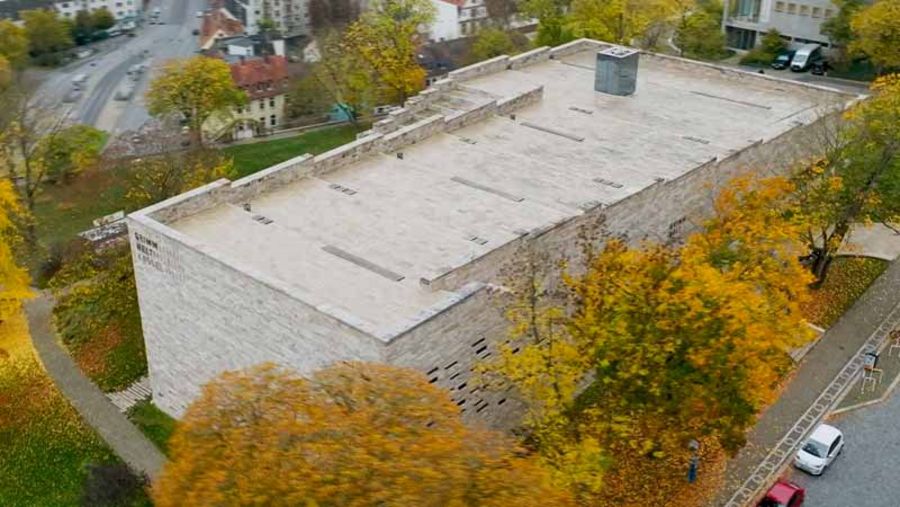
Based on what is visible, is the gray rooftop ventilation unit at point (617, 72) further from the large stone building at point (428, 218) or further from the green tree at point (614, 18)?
the green tree at point (614, 18)

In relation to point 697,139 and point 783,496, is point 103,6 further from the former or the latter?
point 783,496

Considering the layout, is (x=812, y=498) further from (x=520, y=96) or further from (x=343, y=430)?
(x=520, y=96)

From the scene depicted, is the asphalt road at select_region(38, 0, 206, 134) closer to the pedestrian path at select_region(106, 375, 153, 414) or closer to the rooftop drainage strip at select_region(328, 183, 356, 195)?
the pedestrian path at select_region(106, 375, 153, 414)

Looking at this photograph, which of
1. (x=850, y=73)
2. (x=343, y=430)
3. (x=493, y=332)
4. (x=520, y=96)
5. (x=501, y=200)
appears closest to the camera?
(x=343, y=430)

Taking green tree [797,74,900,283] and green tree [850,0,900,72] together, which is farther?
green tree [850,0,900,72]

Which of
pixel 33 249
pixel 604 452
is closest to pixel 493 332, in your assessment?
pixel 604 452

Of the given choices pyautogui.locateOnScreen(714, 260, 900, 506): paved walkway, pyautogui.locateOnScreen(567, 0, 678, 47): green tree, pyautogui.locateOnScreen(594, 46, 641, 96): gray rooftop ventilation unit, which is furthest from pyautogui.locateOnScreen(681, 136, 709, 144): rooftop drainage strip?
pyautogui.locateOnScreen(567, 0, 678, 47): green tree

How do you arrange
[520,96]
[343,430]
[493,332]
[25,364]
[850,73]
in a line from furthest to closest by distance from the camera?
[850,73] → [520,96] → [25,364] → [493,332] → [343,430]
